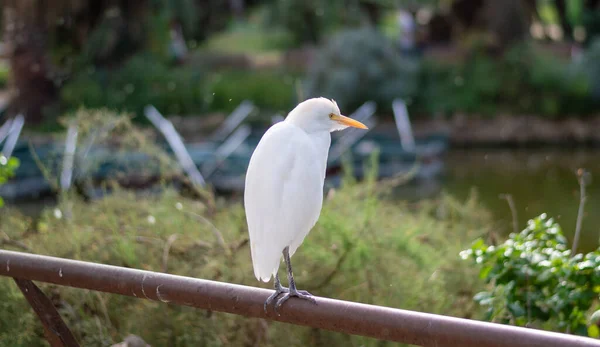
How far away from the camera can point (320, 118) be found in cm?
275

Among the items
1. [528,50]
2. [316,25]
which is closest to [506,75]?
[528,50]

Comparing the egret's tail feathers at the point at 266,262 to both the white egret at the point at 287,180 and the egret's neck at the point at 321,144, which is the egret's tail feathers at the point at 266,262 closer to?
the white egret at the point at 287,180

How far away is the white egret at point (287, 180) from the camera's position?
2.69 metres

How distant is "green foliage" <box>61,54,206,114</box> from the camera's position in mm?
18750

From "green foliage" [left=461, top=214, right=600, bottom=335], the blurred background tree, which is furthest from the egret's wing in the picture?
the blurred background tree

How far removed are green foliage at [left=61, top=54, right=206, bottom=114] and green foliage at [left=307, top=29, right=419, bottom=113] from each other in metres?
3.02

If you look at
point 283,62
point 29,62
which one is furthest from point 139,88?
point 283,62

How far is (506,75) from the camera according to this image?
67.6 ft

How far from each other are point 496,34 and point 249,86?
257 inches

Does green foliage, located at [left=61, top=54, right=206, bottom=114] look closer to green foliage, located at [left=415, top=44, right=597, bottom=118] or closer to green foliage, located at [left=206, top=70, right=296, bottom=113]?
green foliage, located at [left=206, top=70, right=296, bottom=113]

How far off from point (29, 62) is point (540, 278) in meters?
16.5

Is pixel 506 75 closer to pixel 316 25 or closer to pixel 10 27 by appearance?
pixel 316 25

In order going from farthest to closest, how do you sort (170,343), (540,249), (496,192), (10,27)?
1. (10,27)
2. (496,192)
3. (170,343)
4. (540,249)

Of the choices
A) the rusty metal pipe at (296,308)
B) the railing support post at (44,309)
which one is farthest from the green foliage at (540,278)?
the railing support post at (44,309)
